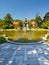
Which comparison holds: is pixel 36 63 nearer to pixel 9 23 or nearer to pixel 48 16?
pixel 9 23

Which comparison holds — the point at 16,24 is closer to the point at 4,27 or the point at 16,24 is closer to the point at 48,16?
the point at 4,27

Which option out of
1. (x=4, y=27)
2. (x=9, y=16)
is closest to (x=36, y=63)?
(x=4, y=27)

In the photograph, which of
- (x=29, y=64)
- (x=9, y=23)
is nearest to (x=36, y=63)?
(x=29, y=64)

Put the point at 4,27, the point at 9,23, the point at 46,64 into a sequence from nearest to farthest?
the point at 46,64, the point at 4,27, the point at 9,23

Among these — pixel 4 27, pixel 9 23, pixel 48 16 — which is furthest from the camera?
pixel 48 16

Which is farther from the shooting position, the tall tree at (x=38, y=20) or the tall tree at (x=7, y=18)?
the tall tree at (x=38, y=20)

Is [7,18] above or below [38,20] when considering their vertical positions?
above

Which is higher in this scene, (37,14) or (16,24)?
(37,14)

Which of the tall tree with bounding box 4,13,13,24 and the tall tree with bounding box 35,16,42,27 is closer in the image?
the tall tree with bounding box 4,13,13,24

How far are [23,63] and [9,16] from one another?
168 ft

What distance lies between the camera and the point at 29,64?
938 cm

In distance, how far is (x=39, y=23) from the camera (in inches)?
2240

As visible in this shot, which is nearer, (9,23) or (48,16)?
(9,23)

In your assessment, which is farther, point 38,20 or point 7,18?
point 7,18
